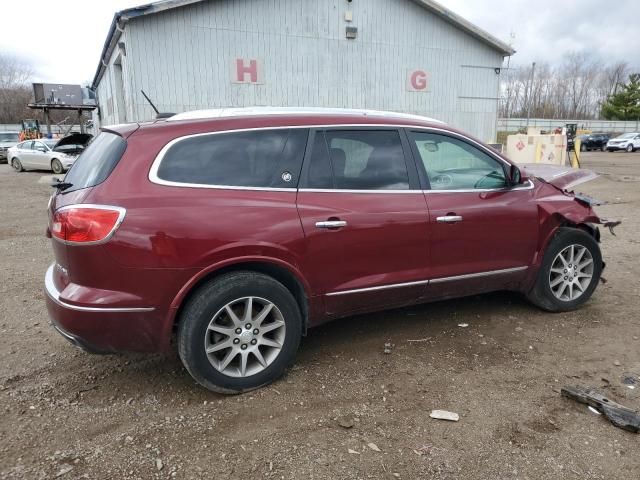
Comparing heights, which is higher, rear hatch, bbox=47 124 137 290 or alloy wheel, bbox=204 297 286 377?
rear hatch, bbox=47 124 137 290

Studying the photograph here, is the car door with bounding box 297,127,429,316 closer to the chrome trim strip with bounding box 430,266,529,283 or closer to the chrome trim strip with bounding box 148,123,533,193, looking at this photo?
the chrome trim strip with bounding box 148,123,533,193

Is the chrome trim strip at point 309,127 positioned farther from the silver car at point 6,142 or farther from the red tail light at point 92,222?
the silver car at point 6,142

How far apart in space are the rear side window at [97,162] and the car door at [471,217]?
2061mm

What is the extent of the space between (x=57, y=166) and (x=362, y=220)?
63.0 ft

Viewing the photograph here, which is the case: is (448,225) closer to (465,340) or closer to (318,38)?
(465,340)

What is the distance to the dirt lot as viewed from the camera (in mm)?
2557

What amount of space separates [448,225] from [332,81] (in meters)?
12.7

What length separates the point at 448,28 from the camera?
16234 millimetres

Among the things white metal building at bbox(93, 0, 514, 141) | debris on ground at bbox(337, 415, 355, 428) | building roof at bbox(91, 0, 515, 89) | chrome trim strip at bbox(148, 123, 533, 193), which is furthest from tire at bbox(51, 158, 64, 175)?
debris on ground at bbox(337, 415, 355, 428)

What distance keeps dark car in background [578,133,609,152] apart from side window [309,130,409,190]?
42.2 metres

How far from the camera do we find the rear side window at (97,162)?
2951 mm

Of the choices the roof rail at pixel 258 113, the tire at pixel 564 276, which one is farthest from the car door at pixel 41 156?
the tire at pixel 564 276

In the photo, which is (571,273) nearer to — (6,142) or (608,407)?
(608,407)

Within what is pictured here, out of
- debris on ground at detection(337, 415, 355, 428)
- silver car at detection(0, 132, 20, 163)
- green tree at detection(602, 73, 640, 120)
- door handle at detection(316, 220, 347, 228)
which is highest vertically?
green tree at detection(602, 73, 640, 120)
